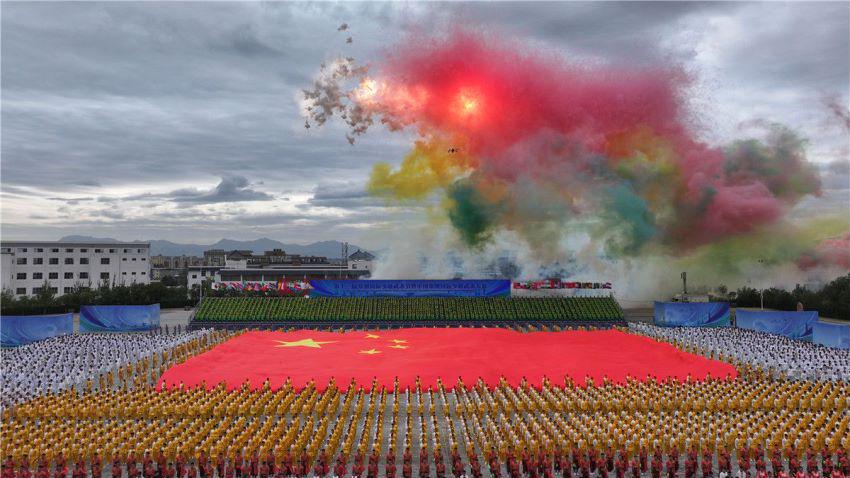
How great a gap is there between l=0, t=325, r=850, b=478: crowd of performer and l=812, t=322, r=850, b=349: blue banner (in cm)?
1191

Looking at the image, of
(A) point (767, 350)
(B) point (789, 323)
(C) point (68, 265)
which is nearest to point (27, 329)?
(C) point (68, 265)

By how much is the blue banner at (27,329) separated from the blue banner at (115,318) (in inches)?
179

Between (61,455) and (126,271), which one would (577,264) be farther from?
(61,455)

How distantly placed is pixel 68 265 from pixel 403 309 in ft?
217

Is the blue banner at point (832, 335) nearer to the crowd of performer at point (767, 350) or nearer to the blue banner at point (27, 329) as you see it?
the crowd of performer at point (767, 350)

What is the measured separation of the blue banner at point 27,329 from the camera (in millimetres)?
53156

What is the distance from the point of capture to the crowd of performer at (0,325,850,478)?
74.6 feet

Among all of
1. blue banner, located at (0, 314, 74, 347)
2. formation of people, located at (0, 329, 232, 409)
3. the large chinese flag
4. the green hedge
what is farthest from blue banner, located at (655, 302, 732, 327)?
blue banner, located at (0, 314, 74, 347)

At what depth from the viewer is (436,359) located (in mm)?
44656

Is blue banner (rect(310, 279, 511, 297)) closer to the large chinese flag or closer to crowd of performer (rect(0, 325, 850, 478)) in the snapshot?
the large chinese flag

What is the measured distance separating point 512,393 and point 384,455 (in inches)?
396

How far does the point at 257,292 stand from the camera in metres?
76.8

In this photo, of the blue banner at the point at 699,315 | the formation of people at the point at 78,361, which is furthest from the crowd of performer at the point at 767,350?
the formation of people at the point at 78,361

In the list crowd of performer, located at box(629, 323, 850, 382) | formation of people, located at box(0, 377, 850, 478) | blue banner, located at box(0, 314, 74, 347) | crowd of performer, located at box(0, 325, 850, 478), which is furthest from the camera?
blue banner, located at box(0, 314, 74, 347)
